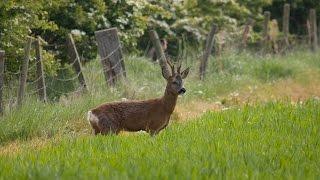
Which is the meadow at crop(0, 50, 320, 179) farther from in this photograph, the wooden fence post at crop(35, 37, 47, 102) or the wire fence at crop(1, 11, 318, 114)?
the wooden fence post at crop(35, 37, 47, 102)

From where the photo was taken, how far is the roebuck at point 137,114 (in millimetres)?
10951

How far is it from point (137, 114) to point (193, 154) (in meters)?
2.77

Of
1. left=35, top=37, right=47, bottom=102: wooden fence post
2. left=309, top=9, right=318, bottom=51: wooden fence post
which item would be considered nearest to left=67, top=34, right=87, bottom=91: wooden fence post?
left=35, top=37, right=47, bottom=102: wooden fence post

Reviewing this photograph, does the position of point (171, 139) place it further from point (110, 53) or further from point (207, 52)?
point (207, 52)

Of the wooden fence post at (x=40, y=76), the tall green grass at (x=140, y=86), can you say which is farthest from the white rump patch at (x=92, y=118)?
the wooden fence post at (x=40, y=76)

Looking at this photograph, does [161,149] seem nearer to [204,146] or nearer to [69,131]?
[204,146]

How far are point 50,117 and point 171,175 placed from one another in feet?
18.0

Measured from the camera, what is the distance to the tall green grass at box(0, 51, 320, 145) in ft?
39.0

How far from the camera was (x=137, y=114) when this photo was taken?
11234mm

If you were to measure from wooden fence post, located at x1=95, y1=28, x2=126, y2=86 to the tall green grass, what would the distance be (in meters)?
0.23

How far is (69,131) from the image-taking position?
12.2 meters

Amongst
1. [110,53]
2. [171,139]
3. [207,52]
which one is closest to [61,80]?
[110,53]

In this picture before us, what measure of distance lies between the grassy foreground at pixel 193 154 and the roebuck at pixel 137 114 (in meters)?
0.33

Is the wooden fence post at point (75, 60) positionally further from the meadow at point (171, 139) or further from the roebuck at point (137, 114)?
the roebuck at point (137, 114)
